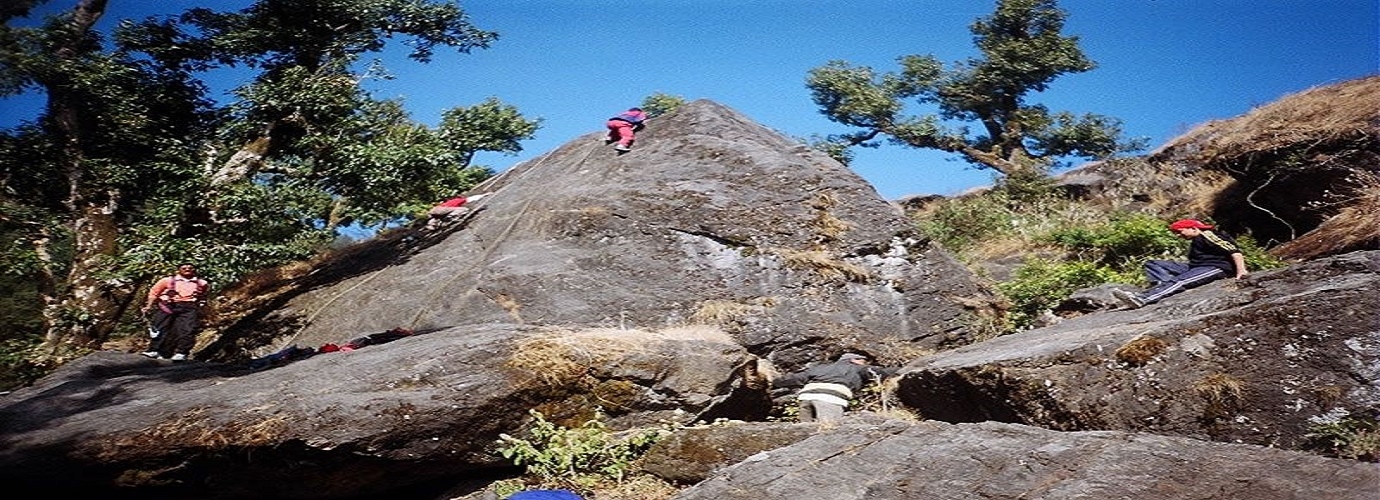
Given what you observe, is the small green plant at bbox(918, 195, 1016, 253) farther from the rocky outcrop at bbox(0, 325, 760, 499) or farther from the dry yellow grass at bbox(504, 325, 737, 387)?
the rocky outcrop at bbox(0, 325, 760, 499)

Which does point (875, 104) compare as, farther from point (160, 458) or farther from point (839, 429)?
point (160, 458)

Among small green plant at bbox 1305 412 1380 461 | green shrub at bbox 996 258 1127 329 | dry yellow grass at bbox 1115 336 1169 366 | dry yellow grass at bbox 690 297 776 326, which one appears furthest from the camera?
green shrub at bbox 996 258 1127 329

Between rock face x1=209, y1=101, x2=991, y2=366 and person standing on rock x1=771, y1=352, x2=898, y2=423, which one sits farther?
rock face x1=209, y1=101, x2=991, y2=366

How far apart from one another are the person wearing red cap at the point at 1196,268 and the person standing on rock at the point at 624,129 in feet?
25.2

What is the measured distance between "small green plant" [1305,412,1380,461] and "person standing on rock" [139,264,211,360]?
457 inches

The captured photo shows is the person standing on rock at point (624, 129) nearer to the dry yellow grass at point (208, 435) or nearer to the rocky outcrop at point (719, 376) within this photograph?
the rocky outcrop at point (719, 376)

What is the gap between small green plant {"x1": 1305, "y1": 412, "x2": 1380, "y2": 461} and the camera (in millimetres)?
3916

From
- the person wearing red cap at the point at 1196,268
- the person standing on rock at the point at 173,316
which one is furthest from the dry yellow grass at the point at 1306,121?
the person standing on rock at the point at 173,316

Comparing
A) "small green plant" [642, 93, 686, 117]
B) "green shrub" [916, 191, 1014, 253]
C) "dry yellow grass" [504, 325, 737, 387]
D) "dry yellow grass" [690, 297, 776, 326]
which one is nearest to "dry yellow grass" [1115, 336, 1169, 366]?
"dry yellow grass" [504, 325, 737, 387]

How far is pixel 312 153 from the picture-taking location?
464 inches

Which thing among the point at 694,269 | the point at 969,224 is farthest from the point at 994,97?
the point at 694,269

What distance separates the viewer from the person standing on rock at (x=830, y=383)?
7.31 metres

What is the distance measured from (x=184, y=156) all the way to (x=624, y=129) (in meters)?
6.96

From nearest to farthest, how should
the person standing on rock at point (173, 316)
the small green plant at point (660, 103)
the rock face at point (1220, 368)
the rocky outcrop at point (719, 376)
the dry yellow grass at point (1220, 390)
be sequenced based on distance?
the rocky outcrop at point (719, 376) → the rock face at point (1220, 368) → the dry yellow grass at point (1220, 390) → the person standing on rock at point (173, 316) → the small green plant at point (660, 103)
